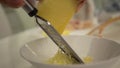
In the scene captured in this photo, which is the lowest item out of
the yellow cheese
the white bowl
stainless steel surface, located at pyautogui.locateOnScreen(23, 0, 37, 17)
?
the white bowl

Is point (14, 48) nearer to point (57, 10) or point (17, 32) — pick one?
point (17, 32)

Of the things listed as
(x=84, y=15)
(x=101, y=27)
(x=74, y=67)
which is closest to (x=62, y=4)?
(x=74, y=67)

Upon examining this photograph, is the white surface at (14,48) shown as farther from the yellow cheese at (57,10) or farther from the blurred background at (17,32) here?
the yellow cheese at (57,10)

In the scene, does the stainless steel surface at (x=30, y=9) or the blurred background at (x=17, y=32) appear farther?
the blurred background at (x=17, y=32)

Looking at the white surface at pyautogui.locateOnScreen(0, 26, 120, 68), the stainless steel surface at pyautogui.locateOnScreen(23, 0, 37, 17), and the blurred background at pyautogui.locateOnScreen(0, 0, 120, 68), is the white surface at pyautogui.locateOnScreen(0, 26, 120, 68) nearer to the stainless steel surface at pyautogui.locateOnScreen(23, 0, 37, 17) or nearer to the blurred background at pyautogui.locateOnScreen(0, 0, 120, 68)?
the blurred background at pyautogui.locateOnScreen(0, 0, 120, 68)

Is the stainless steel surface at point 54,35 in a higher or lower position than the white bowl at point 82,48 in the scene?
higher

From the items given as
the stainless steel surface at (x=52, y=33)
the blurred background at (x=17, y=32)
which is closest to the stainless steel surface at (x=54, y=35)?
the stainless steel surface at (x=52, y=33)

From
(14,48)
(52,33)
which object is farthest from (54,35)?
(14,48)

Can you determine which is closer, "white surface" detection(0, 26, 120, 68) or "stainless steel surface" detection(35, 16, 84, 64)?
"stainless steel surface" detection(35, 16, 84, 64)

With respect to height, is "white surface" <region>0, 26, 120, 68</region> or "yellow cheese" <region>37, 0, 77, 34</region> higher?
"yellow cheese" <region>37, 0, 77, 34</region>

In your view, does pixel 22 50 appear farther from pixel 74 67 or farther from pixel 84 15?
pixel 84 15

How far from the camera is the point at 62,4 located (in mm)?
394

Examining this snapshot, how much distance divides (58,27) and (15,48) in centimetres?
17

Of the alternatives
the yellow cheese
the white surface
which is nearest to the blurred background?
the white surface
